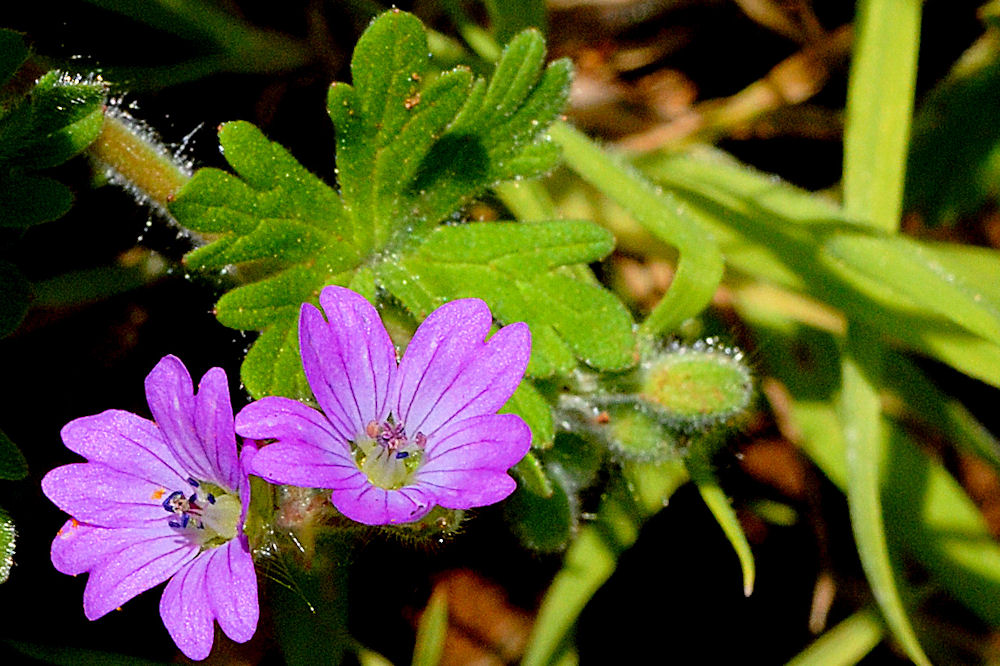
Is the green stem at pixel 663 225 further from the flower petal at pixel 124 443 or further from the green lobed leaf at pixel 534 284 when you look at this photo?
the flower petal at pixel 124 443

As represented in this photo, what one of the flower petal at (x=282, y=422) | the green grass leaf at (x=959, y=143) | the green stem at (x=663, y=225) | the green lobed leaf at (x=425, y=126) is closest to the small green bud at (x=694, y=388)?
the green stem at (x=663, y=225)

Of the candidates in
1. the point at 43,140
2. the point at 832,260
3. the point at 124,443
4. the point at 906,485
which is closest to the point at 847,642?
the point at 906,485

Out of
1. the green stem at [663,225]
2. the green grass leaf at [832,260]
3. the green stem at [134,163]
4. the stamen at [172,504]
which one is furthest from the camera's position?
the green grass leaf at [832,260]

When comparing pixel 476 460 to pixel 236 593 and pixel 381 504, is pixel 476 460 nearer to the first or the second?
pixel 381 504

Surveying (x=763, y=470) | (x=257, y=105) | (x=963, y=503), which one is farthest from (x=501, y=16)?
(x=963, y=503)

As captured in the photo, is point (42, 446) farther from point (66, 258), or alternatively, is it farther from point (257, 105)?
point (257, 105)

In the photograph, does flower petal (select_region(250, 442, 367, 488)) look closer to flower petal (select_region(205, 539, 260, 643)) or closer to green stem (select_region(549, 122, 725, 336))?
flower petal (select_region(205, 539, 260, 643))
